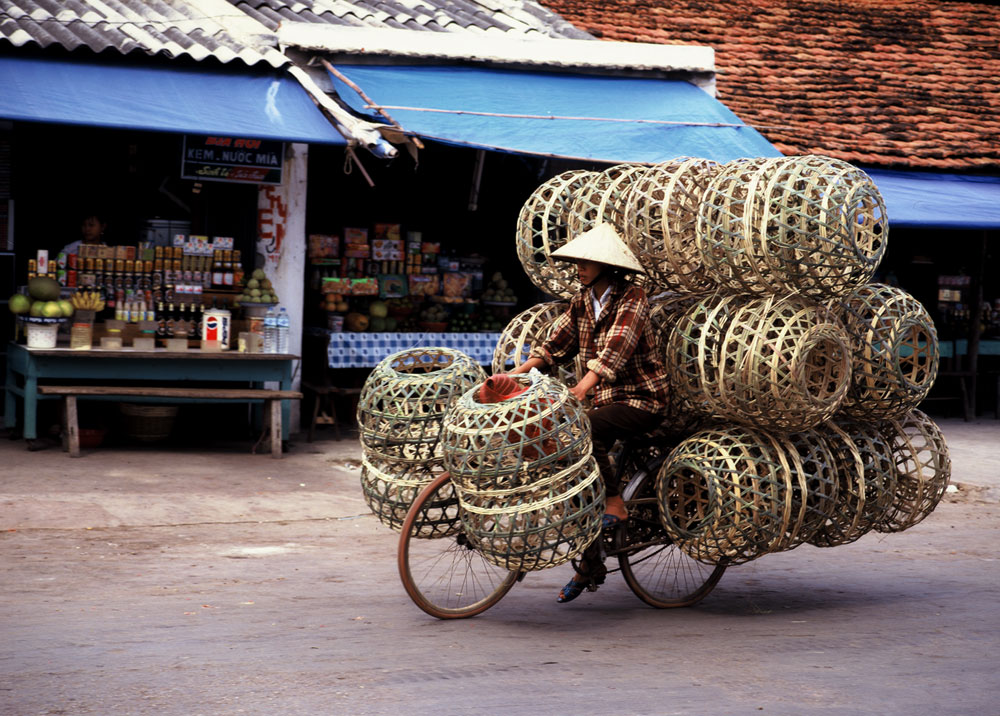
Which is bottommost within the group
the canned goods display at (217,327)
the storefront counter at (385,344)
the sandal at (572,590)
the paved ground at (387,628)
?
the paved ground at (387,628)

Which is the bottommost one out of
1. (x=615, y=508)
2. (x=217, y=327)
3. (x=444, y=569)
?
(x=444, y=569)

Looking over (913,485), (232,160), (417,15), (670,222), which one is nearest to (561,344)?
(670,222)

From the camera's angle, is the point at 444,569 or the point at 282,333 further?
the point at 282,333

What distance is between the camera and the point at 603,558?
226 inches

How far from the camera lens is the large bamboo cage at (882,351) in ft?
19.5

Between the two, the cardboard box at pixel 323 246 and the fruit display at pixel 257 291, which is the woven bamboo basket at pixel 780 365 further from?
the cardboard box at pixel 323 246

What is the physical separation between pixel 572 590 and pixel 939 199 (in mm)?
8139

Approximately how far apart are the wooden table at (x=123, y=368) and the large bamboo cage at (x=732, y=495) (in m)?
5.03

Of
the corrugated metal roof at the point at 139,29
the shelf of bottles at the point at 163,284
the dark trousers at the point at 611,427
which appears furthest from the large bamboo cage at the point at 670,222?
the corrugated metal roof at the point at 139,29

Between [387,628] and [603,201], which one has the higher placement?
[603,201]

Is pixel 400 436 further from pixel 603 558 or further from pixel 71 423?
pixel 71 423

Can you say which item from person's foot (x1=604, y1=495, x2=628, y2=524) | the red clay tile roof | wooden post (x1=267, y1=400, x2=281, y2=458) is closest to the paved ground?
person's foot (x1=604, y1=495, x2=628, y2=524)

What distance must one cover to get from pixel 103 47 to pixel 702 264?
6.04 m

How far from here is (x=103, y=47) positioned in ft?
32.2
